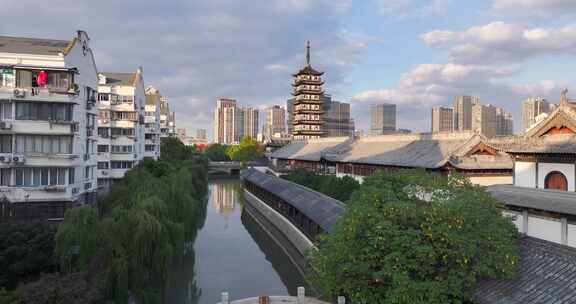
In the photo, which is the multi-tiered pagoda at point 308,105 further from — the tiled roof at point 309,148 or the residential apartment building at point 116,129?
the residential apartment building at point 116,129

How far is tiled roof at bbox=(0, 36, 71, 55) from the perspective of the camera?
24766 millimetres

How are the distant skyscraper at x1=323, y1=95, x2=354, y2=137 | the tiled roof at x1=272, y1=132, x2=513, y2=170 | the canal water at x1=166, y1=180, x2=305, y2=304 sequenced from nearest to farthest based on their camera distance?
1. the canal water at x1=166, y1=180, x2=305, y2=304
2. the tiled roof at x1=272, y1=132, x2=513, y2=170
3. the distant skyscraper at x1=323, y1=95, x2=354, y2=137

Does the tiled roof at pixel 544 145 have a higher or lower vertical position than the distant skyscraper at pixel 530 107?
lower

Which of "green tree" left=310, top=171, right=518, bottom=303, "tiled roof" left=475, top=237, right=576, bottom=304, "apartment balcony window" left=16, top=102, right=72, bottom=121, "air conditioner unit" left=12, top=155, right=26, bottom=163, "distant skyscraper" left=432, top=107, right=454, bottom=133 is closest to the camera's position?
"tiled roof" left=475, top=237, right=576, bottom=304

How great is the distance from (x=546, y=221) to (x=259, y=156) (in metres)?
80.5

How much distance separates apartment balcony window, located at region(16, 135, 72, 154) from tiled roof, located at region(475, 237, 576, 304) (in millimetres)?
22996

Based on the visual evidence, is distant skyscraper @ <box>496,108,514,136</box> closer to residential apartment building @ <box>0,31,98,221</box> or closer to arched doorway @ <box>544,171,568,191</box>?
arched doorway @ <box>544,171,568,191</box>

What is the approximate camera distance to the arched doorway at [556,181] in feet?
Answer: 58.2

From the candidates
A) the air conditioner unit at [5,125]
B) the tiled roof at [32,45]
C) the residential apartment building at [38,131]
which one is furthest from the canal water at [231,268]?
the tiled roof at [32,45]

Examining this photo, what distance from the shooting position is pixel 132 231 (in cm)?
1706

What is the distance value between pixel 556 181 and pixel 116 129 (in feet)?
119

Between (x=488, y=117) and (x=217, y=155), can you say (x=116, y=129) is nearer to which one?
(x=217, y=155)

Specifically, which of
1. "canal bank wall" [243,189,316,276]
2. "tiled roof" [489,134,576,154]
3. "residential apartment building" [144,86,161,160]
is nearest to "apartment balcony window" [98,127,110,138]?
"residential apartment building" [144,86,161,160]

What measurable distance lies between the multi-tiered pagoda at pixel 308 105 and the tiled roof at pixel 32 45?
56174mm
